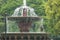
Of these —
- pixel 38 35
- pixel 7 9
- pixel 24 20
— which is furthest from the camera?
pixel 7 9

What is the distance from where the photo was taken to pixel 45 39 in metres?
21.6

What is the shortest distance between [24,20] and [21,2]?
25364 millimetres

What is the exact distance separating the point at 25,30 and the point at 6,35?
8.41ft

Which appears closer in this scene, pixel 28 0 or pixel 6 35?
pixel 6 35

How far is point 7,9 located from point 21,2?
2.49 metres

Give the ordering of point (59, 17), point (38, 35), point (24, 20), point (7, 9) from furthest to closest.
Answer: point (7, 9), point (59, 17), point (24, 20), point (38, 35)

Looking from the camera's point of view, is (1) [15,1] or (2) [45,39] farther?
(1) [15,1]

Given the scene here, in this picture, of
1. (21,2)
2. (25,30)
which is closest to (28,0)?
(21,2)

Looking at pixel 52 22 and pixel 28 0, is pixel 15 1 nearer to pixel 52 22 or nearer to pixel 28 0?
pixel 28 0

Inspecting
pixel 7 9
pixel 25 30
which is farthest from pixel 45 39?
pixel 7 9

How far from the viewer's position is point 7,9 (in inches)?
1854

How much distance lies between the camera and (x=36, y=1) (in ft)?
156

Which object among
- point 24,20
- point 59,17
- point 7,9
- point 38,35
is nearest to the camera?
point 38,35

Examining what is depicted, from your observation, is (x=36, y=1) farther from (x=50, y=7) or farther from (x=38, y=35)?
(x=38, y=35)
